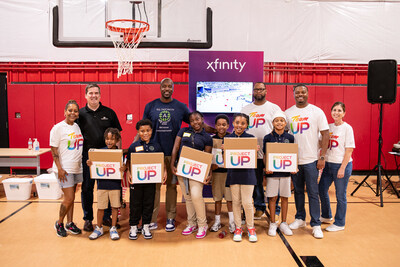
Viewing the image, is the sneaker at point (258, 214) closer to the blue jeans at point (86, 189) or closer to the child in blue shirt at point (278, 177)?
the child in blue shirt at point (278, 177)

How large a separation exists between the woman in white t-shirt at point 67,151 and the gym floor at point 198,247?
461 millimetres

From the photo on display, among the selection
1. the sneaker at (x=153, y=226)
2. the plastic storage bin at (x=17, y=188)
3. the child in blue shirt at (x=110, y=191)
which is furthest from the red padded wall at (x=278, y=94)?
the plastic storage bin at (x=17, y=188)

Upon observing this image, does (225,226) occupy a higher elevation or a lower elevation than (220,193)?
lower

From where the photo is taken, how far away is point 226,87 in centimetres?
518

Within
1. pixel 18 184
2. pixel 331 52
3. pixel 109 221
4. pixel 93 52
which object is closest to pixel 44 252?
pixel 109 221

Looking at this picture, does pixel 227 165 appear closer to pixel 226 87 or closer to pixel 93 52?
pixel 226 87

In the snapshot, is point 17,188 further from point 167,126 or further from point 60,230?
point 167,126

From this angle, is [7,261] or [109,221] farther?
[109,221]

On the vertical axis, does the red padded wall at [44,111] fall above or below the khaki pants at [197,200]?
above

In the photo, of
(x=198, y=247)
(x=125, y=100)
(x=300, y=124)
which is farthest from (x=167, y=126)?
(x=125, y=100)

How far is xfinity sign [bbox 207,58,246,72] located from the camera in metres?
5.16

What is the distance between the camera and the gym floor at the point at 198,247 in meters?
3.15

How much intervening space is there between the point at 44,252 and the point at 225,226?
7.30ft

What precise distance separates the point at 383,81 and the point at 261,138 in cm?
287
